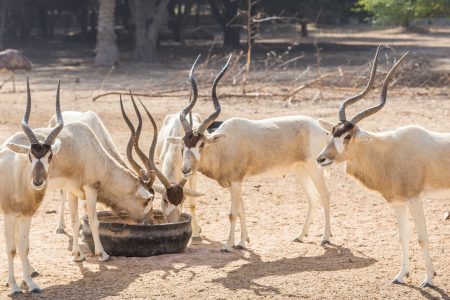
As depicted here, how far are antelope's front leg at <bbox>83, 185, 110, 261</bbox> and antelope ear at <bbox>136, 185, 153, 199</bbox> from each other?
1.42 feet

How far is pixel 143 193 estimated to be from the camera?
9141 mm

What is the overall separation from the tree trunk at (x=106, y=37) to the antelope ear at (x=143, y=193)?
22.3m

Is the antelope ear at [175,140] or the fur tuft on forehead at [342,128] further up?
the fur tuft on forehead at [342,128]

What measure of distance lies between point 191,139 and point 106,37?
22790 millimetres

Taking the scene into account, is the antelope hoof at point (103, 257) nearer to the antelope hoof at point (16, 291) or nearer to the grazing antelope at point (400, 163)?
the antelope hoof at point (16, 291)

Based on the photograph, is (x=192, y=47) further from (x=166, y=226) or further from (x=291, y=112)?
(x=166, y=226)

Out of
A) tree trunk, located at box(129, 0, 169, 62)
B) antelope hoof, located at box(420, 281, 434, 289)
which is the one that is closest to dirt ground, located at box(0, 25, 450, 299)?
antelope hoof, located at box(420, 281, 434, 289)

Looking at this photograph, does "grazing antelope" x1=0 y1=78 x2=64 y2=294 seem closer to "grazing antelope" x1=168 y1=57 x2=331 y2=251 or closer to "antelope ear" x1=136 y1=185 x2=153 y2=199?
"antelope ear" x1=136 y1=185 x2=153 y2=199

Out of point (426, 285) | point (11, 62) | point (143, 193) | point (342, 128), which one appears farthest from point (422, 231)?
point (11, 62)

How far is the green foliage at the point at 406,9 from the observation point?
1008 inches

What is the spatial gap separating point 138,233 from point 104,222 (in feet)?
1.35

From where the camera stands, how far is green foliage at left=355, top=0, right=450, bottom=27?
1008 inches

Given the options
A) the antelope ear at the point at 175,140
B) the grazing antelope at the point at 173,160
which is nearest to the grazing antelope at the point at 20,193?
the antelope ear at the point at 175,140

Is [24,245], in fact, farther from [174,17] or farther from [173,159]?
[174,17]
